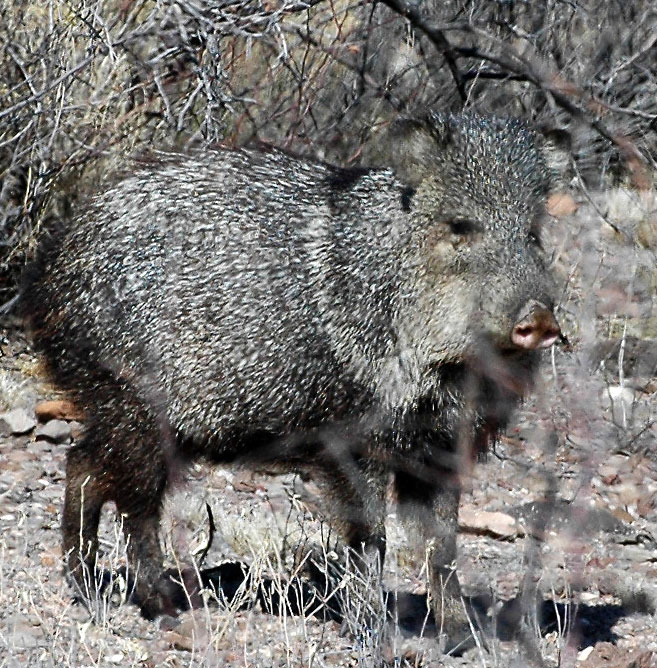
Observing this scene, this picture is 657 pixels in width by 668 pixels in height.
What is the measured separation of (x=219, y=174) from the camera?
3.76m

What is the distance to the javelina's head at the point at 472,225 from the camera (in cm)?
330

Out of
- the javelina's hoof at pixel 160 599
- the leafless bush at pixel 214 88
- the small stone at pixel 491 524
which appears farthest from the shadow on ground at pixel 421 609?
the leafless bush at pixel 214 88

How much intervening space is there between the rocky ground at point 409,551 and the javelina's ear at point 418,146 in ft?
1.42

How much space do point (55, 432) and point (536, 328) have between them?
2.63 m

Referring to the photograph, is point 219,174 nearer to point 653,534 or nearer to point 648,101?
point 653,534

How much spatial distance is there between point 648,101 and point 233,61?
2.18m

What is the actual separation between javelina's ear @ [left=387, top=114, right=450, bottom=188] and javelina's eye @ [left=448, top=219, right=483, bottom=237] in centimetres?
17

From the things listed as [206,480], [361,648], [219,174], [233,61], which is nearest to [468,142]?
[219,174]

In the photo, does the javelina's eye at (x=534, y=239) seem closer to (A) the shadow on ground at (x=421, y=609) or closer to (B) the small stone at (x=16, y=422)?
(A) the shadow on ground at (x=421, y=609)

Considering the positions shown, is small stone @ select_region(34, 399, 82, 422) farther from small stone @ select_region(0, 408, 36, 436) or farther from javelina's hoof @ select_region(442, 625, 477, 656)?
javelina's hoof @ select_region(442, 625, 477, 656)

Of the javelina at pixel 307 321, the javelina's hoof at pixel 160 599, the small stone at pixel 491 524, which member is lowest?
the javelina's hoof at pixel 160 599

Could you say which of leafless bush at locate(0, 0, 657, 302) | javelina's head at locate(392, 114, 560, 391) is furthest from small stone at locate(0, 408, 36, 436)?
javelina's head at locate(392, 114, 560, 391)

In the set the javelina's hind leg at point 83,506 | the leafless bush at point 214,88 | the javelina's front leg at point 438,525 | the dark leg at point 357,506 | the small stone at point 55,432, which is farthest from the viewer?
the leafless bush at point 214,88

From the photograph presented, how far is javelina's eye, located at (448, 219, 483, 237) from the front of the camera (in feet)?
11.2
